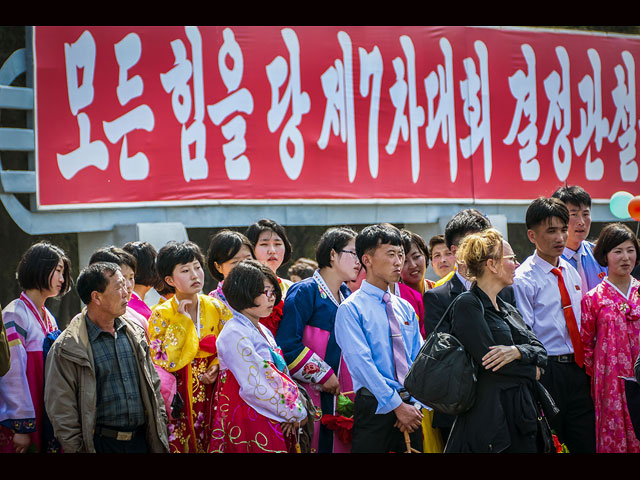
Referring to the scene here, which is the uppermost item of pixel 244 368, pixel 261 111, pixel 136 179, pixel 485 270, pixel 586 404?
pixel 261 111

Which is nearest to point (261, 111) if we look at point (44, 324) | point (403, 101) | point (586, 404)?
point (403, 101)

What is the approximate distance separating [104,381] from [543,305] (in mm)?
2597

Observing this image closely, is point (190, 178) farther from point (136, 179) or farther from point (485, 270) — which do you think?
point (485, 270)

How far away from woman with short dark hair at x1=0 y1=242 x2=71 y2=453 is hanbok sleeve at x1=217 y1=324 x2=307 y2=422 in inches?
41.3

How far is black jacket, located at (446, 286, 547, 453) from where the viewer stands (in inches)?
137

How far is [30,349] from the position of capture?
4328 mm

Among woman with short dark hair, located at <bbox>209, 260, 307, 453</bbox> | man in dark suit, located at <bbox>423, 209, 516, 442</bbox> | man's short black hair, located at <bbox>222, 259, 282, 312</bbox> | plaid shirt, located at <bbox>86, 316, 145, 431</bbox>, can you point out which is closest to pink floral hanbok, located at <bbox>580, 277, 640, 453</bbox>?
man in dark suit, located at <bbox>423, 209, 516, 442</bbox>

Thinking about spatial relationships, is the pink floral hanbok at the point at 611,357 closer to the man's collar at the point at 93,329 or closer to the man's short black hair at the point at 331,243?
the man's short black hair at the point at 331,243

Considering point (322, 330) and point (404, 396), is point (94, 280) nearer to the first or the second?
point (322, 330)

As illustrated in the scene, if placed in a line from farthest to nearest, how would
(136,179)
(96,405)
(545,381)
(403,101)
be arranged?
(403,101) < (136,179) < (545,381) < (96,405)

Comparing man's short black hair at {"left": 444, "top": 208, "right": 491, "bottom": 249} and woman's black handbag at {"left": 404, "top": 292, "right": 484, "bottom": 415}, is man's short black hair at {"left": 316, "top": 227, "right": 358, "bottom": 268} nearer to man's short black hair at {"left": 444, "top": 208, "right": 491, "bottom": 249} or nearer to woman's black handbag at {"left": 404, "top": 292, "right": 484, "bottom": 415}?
man's short black hair at {"left": 444, "top": 208, "right": 491, "bottom": 249}

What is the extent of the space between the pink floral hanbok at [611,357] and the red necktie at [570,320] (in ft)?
0.16

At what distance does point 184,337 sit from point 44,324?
83cm

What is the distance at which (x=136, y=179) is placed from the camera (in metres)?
7.12
